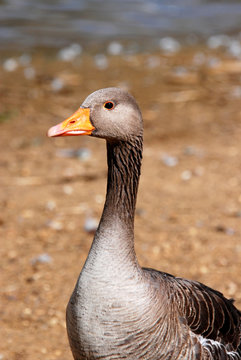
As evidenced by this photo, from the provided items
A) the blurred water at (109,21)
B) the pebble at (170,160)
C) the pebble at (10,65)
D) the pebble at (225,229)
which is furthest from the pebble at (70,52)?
the pebble at (225,229)

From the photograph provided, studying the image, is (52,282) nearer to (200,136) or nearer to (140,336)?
(140,336)

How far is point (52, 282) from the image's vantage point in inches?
221

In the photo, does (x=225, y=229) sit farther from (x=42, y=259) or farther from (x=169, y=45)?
(x=169, y=45)

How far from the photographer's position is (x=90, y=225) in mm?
6441

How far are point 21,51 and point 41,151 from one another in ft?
21.1

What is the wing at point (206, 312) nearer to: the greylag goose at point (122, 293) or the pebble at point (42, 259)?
the greylag goose at point (122, 293)

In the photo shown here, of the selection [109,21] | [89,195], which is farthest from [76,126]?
[109,21]

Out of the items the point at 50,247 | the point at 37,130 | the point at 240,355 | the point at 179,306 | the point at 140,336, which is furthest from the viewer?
the point at 37,130

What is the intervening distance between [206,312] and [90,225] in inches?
109

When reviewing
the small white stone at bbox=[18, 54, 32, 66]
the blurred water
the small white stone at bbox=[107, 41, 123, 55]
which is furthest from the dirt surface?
the blurred water

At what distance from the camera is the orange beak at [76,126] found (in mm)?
3553

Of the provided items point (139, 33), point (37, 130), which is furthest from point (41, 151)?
point (139, 33)

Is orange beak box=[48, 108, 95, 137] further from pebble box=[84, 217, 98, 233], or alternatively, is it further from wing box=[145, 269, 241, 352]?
pebble box=[84, 217, 98, 233]

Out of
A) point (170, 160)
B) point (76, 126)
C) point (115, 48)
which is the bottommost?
point (76, 126)
